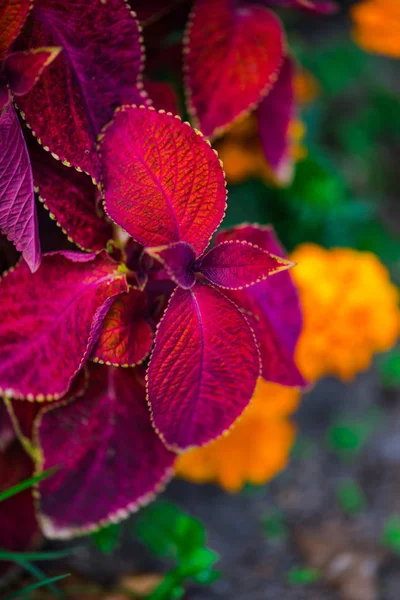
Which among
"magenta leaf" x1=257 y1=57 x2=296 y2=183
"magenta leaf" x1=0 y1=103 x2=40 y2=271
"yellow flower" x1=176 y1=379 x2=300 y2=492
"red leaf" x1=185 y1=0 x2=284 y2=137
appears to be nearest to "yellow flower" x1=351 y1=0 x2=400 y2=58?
"magenta leaf" x1=257 y1=57 x2=296 y2=183

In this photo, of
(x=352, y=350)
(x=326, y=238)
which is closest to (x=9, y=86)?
(x=352, y=350)

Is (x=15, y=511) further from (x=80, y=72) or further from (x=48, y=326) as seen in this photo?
(x=80, y=72)

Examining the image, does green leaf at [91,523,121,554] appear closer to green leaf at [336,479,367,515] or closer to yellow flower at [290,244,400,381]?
yellow flower at [290,244,400,381]

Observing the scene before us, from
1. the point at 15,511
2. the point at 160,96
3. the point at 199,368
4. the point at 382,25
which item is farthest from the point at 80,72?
the point at 382,25

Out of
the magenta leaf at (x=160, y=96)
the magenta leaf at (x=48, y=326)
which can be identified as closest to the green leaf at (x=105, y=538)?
the magenta leaf at (x=48, y=326)

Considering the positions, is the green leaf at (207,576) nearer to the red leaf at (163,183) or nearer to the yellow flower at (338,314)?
the yellow flower at (338,314)

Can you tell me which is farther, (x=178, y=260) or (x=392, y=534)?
(x=392, y=534)
